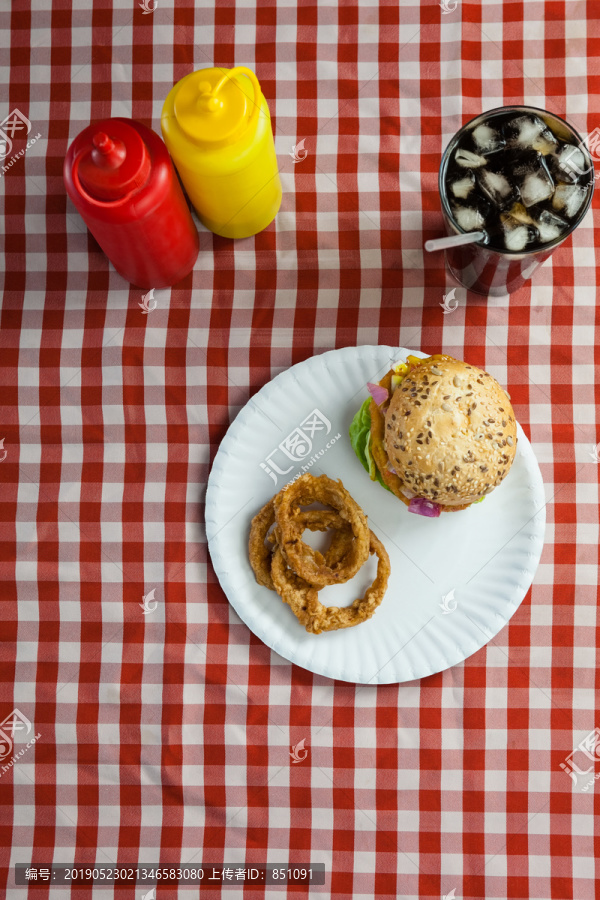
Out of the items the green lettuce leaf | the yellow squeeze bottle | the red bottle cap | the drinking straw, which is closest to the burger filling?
the green lettuce leaf

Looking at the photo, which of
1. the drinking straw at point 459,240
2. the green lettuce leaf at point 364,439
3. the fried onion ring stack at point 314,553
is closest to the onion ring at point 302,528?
the fried onion ring stack at point 314,553

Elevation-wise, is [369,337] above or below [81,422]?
above

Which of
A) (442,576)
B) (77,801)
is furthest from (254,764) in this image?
(442,576)

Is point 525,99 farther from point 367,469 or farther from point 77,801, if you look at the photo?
point 77,801

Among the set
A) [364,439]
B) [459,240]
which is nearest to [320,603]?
[364,439]

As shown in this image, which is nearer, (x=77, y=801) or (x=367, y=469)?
(x=367, y=469)

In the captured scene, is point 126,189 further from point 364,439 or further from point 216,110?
point 364,439

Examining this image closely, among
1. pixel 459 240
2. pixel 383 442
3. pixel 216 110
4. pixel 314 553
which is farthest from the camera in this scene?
pixel 314 553
